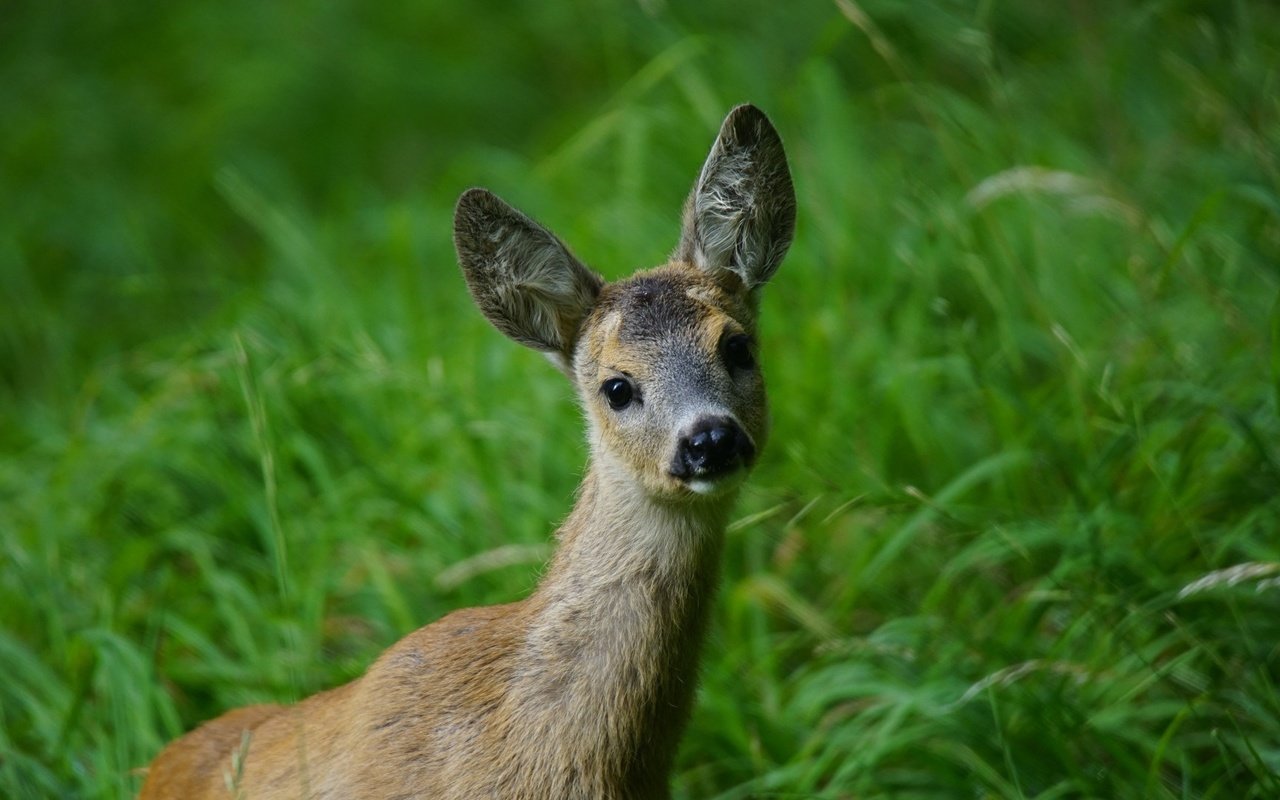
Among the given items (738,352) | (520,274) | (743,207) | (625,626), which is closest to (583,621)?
(625,626)

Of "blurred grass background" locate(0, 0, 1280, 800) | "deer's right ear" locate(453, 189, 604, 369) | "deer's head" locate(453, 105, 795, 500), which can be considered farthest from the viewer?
"blurred grass background" locate(0, 0, 1280, 800)

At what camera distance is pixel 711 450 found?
125 inches

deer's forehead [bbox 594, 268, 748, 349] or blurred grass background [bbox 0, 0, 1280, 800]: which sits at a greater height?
deer's forehead [bbox 594, 268, 748, 349]

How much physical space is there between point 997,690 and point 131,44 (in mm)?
8013

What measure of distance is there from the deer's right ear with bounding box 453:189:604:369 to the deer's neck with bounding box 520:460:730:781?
52 cm

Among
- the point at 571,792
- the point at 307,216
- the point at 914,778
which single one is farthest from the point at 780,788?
the point at 307,216

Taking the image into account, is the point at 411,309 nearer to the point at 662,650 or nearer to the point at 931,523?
the point at 931,523

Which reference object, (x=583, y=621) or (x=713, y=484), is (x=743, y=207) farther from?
(x=583, y=621)

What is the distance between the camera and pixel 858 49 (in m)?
7.95

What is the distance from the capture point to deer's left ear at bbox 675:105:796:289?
3770 millimetres

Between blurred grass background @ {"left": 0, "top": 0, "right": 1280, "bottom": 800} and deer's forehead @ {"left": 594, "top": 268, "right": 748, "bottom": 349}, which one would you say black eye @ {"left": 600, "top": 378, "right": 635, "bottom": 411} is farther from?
blurred grass background @ {"left": 0, "top": 0, "right": 1280, "bottom": 800}

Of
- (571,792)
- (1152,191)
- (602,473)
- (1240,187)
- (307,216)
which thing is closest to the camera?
(571,792)

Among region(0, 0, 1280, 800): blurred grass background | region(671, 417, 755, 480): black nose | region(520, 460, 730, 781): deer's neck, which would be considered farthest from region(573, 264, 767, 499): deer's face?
region(0, 0, 1280, 800): blurred grass background

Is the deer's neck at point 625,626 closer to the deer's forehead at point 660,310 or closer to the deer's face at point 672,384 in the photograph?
the deer's face at point 672,384
